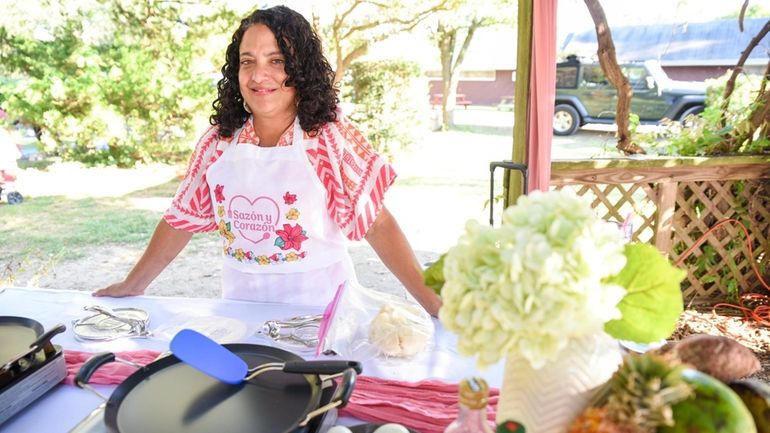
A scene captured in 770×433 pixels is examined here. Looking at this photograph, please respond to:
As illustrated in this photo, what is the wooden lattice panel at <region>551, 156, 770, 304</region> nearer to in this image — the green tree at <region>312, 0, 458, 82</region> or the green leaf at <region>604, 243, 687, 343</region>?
the green leaf at <region>604, 243, 687, 343</region>

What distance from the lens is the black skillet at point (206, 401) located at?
0.72 metres

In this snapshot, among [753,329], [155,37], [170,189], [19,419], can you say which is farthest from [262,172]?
[155,37]

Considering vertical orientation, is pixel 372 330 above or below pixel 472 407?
below

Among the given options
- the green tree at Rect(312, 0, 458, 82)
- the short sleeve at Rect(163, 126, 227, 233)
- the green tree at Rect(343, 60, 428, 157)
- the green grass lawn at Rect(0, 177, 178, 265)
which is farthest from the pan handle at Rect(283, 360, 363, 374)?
the green tree at Rect(343, 60, 428, 157)

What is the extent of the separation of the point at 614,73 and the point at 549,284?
3.06 metres

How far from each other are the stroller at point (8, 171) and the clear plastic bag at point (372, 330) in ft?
21.6

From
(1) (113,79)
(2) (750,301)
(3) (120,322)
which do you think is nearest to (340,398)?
(3) (120,322)

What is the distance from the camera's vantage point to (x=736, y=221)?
119 inches

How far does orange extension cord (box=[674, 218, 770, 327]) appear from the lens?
3.00 m

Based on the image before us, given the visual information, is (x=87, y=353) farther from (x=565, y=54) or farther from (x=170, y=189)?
(x=565, y=54)

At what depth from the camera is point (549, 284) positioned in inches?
18.0

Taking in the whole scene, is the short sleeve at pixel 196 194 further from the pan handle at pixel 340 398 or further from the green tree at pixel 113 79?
the green tree at pixel 113 79

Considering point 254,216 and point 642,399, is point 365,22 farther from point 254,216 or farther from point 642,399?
point 642,399

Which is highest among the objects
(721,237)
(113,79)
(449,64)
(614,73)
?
(449,64)
